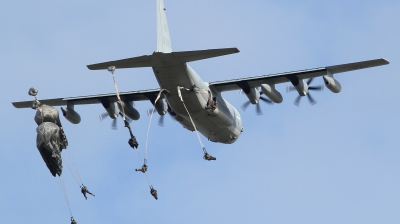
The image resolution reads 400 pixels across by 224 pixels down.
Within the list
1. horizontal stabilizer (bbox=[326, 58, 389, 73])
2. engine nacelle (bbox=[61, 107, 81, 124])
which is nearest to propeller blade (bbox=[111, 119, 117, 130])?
engine nacelle (bbox=[61, 107, 81, 124])

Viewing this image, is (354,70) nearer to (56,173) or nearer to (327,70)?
(327,70)

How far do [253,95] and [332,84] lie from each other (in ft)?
17.7

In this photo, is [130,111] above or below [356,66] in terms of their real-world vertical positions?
above

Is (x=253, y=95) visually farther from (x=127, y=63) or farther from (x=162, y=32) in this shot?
(x=127, y=63)

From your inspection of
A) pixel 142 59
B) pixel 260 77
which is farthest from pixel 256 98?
pixel 142 59

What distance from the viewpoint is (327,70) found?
57062 mm

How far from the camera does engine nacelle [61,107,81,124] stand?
198 ft

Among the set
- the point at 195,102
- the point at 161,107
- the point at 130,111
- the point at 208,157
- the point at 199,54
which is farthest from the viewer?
the point at 130,111

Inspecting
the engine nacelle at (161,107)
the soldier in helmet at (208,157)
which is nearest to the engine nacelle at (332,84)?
the soldier in helmet at (208,157)

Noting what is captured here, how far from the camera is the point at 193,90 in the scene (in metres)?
53.7

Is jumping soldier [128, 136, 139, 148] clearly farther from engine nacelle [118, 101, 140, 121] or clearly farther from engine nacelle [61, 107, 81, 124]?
engine nacelle [61, 107, 81, 124]

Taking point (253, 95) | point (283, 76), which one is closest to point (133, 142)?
point (253, 95)

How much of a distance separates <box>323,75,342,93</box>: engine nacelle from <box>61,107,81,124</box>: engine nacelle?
16722mm

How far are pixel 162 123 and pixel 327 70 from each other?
11628 millimetres
